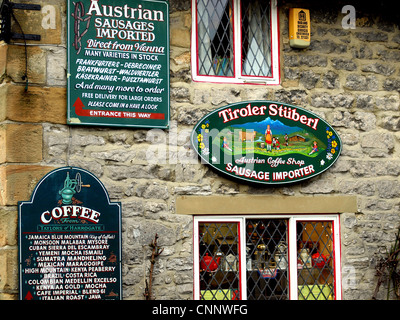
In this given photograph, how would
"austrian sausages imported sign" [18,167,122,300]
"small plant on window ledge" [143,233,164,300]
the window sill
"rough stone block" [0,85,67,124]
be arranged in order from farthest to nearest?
the window sill → "small plant on window ledge" [143,233,164,300] → "rough stone block" [0,85,67,124] → "austrian sausages imported sign" [18,167,122,300]

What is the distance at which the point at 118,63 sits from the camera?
6.67 meters

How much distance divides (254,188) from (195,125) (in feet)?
3.12

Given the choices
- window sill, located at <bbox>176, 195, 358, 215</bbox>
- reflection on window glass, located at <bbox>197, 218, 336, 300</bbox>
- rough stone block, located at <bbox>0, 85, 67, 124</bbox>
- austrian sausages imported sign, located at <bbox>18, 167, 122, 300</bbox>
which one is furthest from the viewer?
reflection on window glass, located at <bbox>197, 218, 336, 300</bbox>

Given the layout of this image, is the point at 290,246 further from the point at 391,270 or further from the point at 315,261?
the point at 391,270

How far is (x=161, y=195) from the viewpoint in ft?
22.0

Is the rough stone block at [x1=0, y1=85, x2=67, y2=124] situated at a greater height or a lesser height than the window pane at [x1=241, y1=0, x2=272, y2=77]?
lesser

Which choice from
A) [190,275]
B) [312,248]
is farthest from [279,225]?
[190,275]

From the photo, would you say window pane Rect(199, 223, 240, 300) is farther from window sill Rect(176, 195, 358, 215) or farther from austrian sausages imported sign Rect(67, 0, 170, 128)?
austrian sausages imported sign Rect(67, 0, 170, 128)

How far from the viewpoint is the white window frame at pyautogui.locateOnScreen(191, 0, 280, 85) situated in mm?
7059

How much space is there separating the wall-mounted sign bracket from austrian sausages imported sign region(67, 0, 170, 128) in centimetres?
37

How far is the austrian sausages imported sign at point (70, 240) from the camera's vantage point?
6176mm

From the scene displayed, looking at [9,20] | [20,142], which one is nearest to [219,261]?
[20,142]

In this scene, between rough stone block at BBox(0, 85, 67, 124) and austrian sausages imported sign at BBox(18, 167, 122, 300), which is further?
rough stone block at BBox(0, 85, 67, 124)

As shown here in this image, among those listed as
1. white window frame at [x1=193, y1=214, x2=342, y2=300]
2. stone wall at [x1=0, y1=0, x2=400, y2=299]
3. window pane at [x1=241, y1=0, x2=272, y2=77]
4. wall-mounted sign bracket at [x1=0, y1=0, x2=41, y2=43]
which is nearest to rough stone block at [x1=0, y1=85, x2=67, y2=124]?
stone wall at [x1=0, y1=0, x2=400, y2=299]
